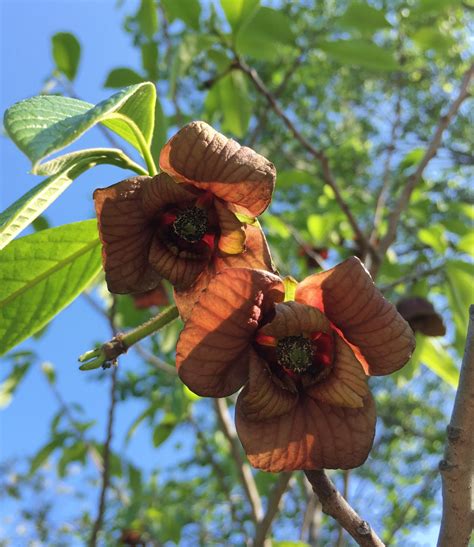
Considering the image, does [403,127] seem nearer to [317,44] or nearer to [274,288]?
[317,44]

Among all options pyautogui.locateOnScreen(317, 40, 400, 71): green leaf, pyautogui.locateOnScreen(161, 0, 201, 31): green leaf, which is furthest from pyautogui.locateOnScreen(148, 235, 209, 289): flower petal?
pyautogui.locateOnScreen(317, 40, 400, 71): green leaf

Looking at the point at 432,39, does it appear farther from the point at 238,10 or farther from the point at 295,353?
the point at 295,353

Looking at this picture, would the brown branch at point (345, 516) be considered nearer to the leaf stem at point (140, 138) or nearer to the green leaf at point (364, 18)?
the leaf stem at point (140, 138)

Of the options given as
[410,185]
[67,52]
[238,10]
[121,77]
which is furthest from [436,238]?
[67,52]

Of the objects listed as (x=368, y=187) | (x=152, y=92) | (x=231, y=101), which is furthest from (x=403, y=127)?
(x=152, y=92)

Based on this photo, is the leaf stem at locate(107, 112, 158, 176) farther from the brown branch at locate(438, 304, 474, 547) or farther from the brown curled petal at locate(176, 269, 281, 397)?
the brown branch at locate(438, 304, 474, 547)
